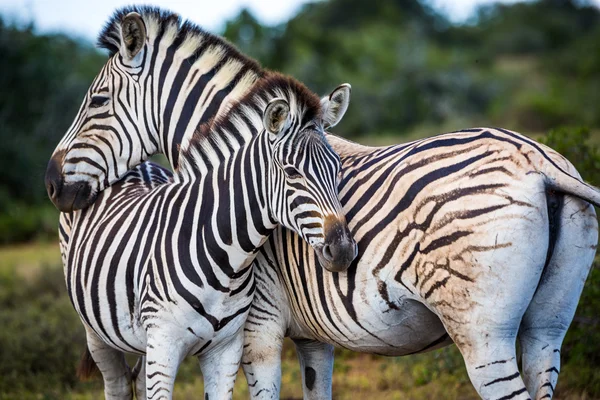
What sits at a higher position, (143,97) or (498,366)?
(143,97)

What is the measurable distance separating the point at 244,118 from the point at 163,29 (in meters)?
1.30

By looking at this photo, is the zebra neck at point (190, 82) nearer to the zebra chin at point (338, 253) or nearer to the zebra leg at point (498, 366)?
the zebra chin at point (338, 253)

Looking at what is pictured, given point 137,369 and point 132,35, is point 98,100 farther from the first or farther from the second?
point 137,369

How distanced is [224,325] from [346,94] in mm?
1610

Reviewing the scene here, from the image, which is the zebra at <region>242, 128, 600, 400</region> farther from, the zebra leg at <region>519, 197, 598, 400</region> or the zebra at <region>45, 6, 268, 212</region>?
the zebra at <region>45, 6, 268, 212</region>

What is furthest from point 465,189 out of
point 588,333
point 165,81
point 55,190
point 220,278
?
point 588,333

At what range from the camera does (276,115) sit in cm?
407

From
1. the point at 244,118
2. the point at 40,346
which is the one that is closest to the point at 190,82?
the point at 244,118

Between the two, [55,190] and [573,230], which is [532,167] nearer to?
[573,230]

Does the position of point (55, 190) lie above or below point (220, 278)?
above

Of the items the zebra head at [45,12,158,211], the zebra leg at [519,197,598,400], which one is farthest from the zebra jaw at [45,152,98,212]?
the zebra leg at [519,197,598,400]

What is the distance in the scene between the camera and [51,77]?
21750 mm

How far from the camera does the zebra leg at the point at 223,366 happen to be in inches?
180

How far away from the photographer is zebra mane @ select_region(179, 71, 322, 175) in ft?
13.7
